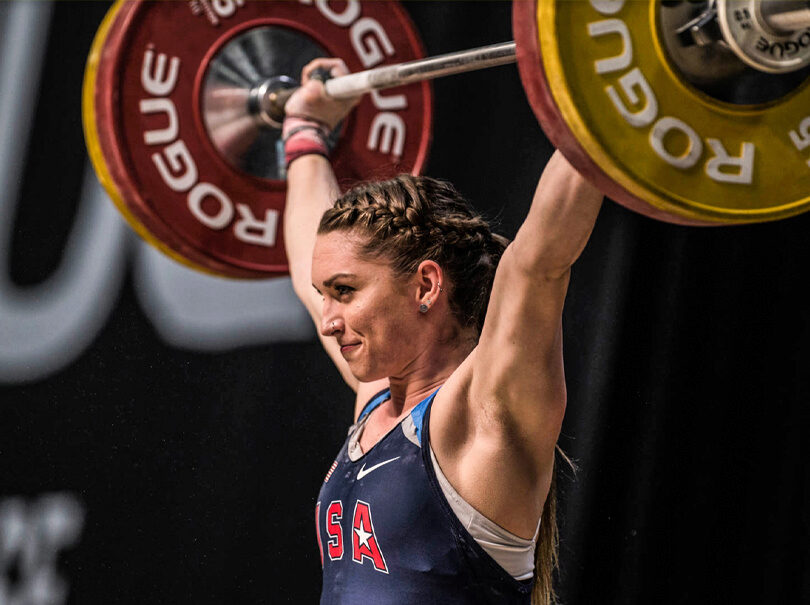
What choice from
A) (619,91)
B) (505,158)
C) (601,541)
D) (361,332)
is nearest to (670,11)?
(619,91)

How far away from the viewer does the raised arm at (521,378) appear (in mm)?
1085

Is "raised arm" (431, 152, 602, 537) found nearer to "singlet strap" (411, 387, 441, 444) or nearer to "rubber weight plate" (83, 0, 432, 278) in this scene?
"singlet strap" (411, 387, 441, 444)

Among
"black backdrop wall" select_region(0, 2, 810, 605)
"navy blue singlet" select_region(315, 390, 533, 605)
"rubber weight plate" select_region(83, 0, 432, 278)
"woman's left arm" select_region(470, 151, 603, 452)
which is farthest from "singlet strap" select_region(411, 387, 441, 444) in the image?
"black backdrop wall" select_region(0, 2, 810, 605)

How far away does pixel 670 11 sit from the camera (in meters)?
1.05

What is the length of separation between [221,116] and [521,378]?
1.09 m

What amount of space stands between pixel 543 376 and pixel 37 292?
144 cm

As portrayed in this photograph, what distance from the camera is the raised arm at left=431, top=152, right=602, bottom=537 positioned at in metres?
1.08

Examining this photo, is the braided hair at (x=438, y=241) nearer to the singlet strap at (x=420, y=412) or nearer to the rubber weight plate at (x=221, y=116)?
the singlet strap at (x=420, y=412)

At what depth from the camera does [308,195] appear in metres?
1.99

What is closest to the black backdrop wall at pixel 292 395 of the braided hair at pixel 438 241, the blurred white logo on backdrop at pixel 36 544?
the blurred white logo on backdrop at pixel 36 544

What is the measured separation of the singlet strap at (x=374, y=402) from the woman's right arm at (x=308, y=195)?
21cm

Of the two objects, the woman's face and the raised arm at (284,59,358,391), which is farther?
the raised arm at (284,59,358,391)

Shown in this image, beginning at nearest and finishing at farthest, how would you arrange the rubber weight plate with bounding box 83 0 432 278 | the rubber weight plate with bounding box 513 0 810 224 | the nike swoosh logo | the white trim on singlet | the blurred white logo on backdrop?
the rubber weight plate with bounding box 513 0 810 224 < the white trim on singlet < the nike swoosh logo < the rubber weight plate with bounding box 83 0 432 278 < the blurred white logo on backdrop

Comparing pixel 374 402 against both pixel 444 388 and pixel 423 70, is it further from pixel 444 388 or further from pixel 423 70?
pixel 423 70
